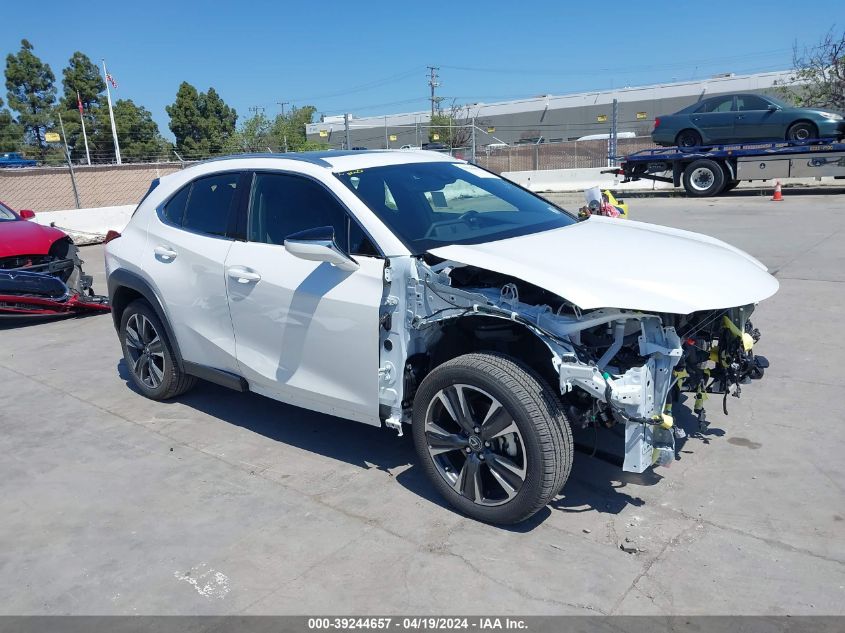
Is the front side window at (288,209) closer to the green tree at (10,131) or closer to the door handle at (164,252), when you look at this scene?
the door handle at (164,252)

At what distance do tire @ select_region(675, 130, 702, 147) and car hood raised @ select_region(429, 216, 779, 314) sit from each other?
17460 mm

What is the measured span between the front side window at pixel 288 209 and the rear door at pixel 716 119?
709 inches

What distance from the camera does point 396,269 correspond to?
12.3 feet

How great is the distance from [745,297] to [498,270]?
3.93 feet

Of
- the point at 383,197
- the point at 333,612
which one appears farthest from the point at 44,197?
the point at 333,612

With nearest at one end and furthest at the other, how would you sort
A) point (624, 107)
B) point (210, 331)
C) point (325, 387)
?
1. point (325, 387)
2. point (210, 331)
3. point (624, 107)

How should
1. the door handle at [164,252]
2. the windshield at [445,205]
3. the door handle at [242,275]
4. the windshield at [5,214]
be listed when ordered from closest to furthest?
1. the windshield at [445,205]
2. the door handle at [242,275]
3. the door handle at [164,252]
4. the windshield at [5,214]

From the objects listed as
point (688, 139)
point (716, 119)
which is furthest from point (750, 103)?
point (688, 139)

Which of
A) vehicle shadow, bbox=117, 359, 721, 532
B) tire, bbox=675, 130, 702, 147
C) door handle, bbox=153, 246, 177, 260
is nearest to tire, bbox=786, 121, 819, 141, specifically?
tire, bbox=675, 130, 702, 147

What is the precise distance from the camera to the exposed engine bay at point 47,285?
26.8 ft

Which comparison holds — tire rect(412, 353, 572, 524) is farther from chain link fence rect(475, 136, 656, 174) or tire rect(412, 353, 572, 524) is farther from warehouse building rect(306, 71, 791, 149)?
warehouse building rect(306, 71, 791, 149)

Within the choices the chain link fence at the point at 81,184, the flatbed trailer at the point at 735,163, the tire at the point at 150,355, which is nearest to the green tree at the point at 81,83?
the chain link fence at the point at 81,184

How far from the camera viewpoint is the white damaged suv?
10.8ft

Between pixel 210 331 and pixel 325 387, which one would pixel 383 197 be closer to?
pixel 325 387
